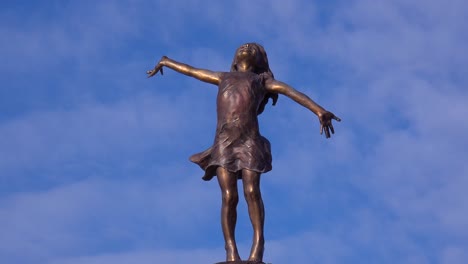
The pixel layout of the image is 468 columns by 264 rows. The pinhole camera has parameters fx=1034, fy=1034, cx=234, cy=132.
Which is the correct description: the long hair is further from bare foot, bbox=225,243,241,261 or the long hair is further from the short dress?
bare foot, bbox=225,243,241,261

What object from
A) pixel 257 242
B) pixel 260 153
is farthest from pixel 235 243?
pixel 260 153

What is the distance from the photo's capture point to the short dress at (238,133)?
10.5 metres

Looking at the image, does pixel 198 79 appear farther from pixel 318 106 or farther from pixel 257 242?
pixel 257 242

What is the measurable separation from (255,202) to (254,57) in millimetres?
1773

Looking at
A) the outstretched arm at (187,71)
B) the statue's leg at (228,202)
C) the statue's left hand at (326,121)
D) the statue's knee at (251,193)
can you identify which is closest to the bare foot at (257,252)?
the statue's leg at (228,202)

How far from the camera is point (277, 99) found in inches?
441

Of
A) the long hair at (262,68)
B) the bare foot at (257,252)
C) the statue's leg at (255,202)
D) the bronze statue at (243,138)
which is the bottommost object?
the bare foot at (257,252)

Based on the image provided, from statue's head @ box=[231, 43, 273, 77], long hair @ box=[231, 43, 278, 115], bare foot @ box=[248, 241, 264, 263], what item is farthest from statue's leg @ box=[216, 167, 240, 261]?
statue's head @ box=[231, 43, 273, 77]

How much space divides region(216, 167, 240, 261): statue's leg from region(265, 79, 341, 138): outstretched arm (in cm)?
107

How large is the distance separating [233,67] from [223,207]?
1717 millimetres

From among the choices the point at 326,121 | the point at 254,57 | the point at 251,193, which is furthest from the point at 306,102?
the point at 251,193

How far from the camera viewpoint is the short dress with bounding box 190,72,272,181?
10492 millimetres

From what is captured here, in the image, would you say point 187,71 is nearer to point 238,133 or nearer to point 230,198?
point 238,133

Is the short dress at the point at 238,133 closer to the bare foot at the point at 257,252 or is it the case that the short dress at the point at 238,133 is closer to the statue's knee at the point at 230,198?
the statue's knee at the point at 230,198
